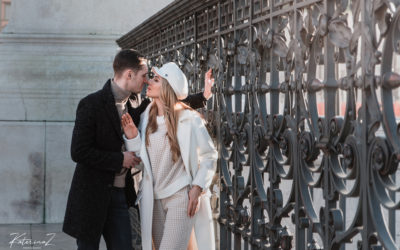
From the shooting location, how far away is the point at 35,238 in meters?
9.35

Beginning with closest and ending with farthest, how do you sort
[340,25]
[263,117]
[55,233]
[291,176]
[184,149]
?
[340,25] → [291,176] → [263,117] → [184,149] → [55,233]

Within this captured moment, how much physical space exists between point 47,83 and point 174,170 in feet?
21.6

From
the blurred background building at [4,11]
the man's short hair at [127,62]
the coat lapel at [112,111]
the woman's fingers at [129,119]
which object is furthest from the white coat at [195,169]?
the blurred background building at [4,11]

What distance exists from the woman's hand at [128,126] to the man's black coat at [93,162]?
80mm

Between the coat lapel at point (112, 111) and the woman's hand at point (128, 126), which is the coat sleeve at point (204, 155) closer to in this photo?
the woman's hand at point (128, 126)

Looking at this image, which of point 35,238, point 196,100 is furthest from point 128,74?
point 35,238

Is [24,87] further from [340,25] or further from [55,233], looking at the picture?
[340,25]

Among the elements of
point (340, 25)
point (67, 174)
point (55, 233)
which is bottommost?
point (55, 233)

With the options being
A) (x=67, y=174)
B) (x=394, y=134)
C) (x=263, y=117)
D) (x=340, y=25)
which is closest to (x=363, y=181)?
(x=394, y=134)

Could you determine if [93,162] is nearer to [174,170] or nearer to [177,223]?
[174,170]

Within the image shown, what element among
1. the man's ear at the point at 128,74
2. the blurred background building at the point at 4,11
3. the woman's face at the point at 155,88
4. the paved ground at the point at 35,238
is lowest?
the paved ground at the point at 35,238

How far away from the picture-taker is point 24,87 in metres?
11.1

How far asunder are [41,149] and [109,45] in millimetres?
1799

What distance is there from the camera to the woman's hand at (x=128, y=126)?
507 centimetres
